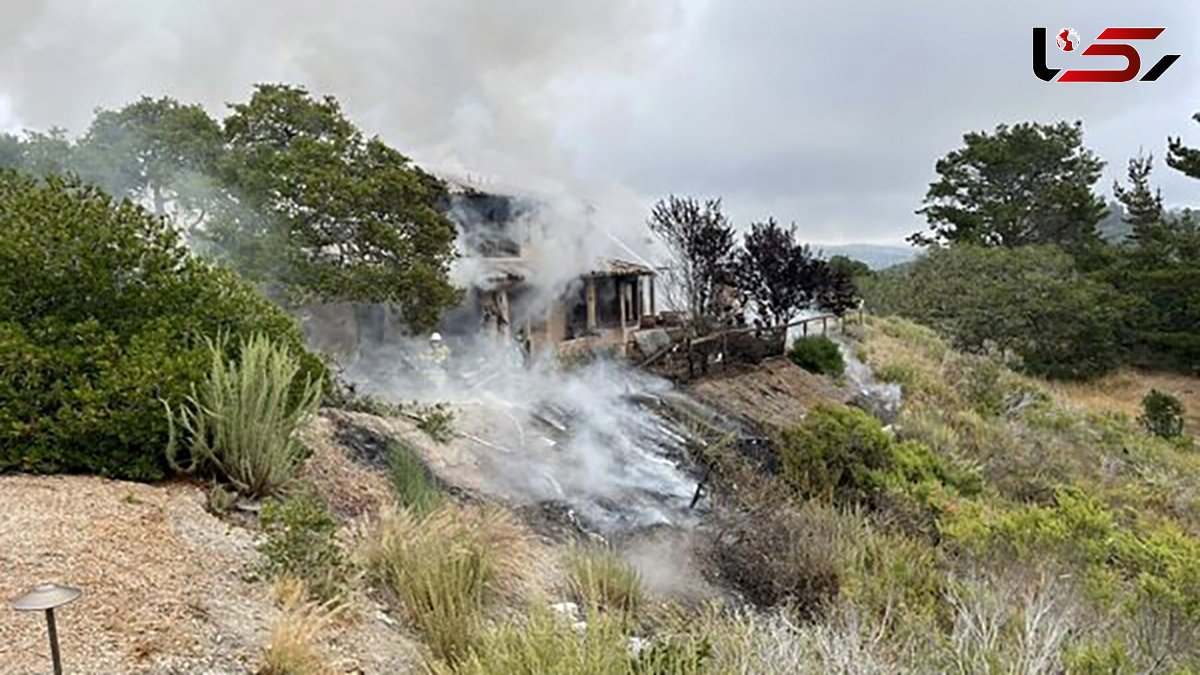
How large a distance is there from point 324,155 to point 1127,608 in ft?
37.3

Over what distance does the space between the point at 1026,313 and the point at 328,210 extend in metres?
23.6

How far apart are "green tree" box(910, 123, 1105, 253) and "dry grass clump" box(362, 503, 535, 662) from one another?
35378 mm

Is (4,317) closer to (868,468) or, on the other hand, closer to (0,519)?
(0,519)

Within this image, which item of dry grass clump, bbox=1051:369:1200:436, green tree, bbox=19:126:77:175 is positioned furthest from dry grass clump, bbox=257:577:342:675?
dry grass clump, bbox=1051:369:1200:436

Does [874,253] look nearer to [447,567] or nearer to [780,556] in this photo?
[780,556]

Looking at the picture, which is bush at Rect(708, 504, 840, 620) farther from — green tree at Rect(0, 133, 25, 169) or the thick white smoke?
green tree at Rect(0, 133, 25, 169)

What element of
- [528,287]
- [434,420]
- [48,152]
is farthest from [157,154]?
[434,420]

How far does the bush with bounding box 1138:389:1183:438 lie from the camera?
765 inches

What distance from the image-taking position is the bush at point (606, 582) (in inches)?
202

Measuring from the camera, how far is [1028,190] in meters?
37.8

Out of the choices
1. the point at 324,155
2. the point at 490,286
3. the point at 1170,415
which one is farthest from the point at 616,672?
the point at 1170,415

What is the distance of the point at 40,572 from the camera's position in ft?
12.4

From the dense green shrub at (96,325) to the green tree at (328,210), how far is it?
570 centimetres

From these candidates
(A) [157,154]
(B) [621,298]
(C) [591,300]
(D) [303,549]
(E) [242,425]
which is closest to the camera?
(D) [303,549]
